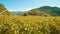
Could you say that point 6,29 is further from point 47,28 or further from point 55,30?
point 55,30

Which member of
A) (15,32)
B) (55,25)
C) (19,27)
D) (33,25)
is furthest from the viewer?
(55,25)

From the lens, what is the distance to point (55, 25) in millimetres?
12930

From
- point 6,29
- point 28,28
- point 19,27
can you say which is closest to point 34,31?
point 28,28

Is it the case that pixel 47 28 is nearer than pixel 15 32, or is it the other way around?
pixel 15 32

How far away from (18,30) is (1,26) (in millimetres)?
1262

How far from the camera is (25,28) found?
11.1 metres

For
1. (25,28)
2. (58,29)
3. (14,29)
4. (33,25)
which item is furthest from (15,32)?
(58,29)

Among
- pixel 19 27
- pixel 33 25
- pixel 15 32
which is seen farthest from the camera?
pixel 33 25

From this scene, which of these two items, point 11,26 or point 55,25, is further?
point 55,25

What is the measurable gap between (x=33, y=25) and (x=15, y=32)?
2.08m

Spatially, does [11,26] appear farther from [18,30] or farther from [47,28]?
[47,28]

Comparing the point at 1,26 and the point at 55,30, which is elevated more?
the point at 1,26

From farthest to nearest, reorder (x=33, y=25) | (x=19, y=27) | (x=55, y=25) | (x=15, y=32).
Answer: (x=55, y=25) < (x=33, y=25) < (x=19, y=27) < (x=15, y=32)

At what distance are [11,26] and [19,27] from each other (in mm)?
618
